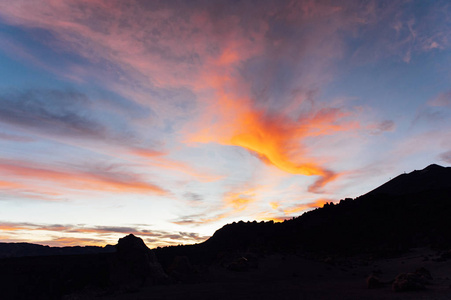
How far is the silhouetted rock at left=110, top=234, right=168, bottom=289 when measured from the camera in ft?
82.5

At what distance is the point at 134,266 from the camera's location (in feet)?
85.8

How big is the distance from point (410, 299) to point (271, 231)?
65.2m

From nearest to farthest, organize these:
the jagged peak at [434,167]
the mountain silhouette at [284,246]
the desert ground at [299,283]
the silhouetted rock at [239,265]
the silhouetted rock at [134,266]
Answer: the desert ground at [299,283] < the silhouetted rock at [134,266] < the mountain silhouette at [284,246] < the silhouetted rock at [239,265] < the jagged peak at [434,167]

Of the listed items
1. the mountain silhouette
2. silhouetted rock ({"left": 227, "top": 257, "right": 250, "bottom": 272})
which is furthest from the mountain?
silhouetted rock ({"left": 227, "top": 257, "right": 250, "bottom": 272})

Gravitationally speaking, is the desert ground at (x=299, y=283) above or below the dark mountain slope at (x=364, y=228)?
below

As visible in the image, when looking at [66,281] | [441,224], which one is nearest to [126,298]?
[66,281]

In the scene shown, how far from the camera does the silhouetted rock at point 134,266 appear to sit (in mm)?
25156

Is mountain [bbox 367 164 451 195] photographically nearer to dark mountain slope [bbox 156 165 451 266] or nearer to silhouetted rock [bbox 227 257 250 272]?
dark mountain slope [bbox 156 165 451 266]

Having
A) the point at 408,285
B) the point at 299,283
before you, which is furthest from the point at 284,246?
the point at 408,285

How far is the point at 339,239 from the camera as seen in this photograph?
57.9 metres

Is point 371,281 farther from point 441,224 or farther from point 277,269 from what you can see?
point 441,224

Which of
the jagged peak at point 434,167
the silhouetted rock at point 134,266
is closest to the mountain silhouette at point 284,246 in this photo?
the silhouetted rock at point 134,266

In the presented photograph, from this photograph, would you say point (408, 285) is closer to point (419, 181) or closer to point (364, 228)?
point (364, 228)

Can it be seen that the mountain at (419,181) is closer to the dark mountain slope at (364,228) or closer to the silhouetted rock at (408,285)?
the dark mountain slope at (364,228)
